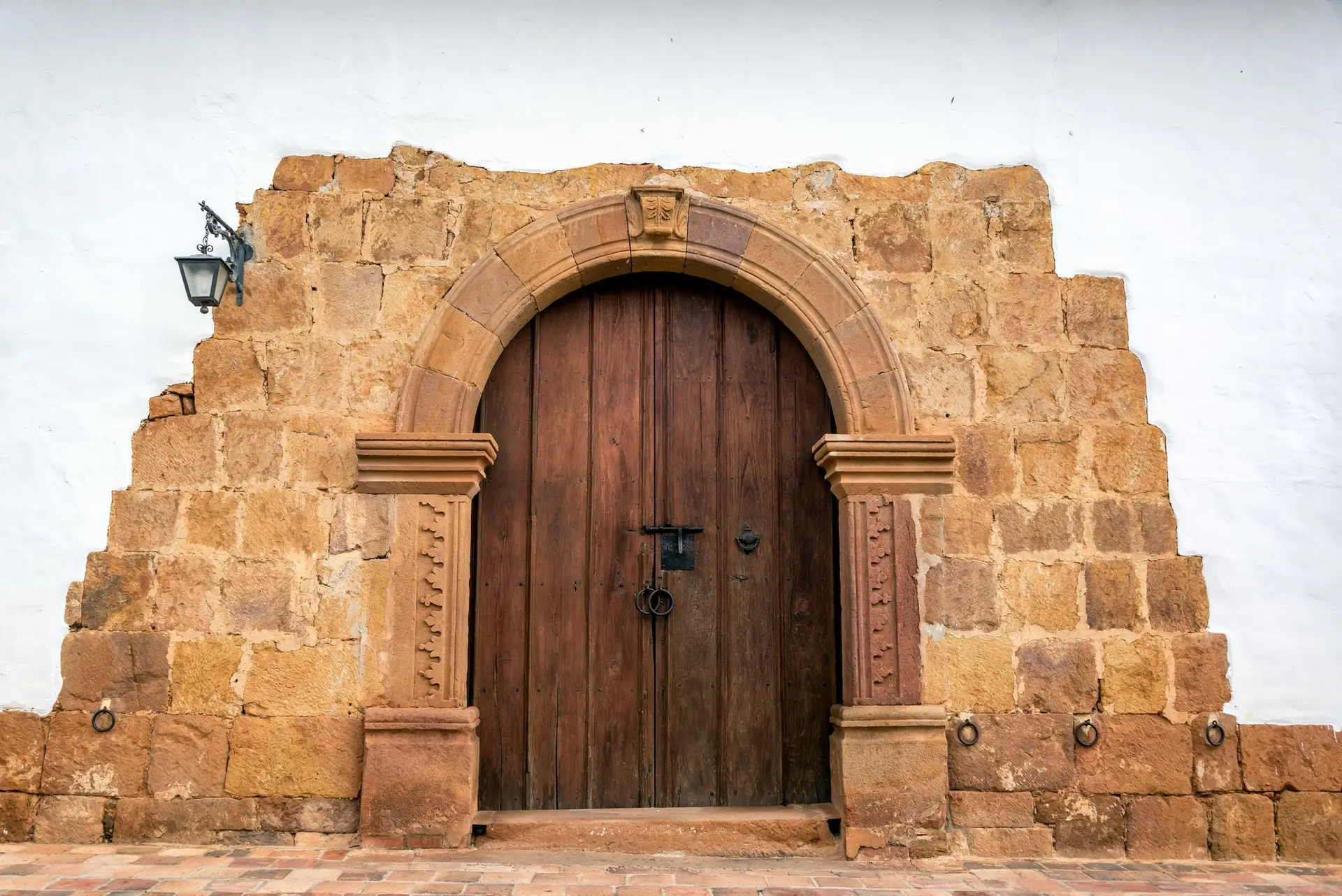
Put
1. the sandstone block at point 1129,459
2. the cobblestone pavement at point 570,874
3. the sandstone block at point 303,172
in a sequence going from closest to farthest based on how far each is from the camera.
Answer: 1. the cobblestone pavement at point 570,874
2. the sandstone block at point 1129,459
3. the sandstone block at point 303,172

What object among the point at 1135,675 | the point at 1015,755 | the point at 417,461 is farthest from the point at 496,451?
the point at 1135,675

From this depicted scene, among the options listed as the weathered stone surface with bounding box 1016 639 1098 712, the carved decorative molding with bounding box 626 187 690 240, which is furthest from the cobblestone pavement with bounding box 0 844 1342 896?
the carved decorative molding with bounding box 626 187 690 240

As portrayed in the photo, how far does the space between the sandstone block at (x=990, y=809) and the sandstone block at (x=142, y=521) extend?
3072mm

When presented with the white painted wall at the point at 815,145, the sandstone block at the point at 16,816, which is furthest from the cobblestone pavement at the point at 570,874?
the white painted wall at the point at 815,145

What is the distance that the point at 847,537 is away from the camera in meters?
3.83

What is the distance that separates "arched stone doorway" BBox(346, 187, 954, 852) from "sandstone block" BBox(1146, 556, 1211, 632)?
0.88 m

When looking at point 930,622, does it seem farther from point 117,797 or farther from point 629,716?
point 117,797

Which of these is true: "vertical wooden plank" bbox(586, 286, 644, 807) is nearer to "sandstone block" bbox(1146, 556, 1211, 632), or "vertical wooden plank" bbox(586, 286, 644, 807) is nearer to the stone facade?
the stone facade

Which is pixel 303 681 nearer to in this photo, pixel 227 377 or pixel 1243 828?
pixel 227 377

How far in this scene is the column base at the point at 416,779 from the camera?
3.57 m

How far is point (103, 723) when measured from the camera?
3.65 metres

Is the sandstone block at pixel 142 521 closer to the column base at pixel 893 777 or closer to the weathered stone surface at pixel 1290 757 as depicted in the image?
the column base at pixel 893 777

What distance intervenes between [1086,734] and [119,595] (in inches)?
143

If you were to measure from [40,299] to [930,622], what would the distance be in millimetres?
3642
